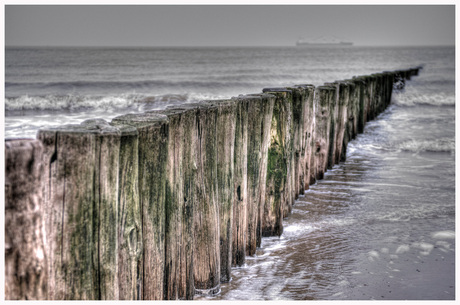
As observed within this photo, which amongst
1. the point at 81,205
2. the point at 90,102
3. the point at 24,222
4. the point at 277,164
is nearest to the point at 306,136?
the point at 277,164

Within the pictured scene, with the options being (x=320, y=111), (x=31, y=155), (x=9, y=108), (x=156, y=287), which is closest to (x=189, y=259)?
(x=156, y=287)

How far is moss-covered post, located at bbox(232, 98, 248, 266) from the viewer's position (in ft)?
11.2

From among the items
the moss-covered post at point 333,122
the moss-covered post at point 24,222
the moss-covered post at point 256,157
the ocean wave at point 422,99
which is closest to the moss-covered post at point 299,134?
the moss-covered post at point 256,157

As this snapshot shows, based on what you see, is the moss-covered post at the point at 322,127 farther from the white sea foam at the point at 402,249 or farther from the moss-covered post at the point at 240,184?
the moss-covered post at the point at 240,184

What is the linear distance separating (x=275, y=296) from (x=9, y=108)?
14472 millimetres

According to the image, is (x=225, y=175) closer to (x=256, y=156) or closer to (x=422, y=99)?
(x=256, y=156)

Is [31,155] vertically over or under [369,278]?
over

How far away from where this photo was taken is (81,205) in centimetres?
185

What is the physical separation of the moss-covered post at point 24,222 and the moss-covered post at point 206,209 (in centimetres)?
120

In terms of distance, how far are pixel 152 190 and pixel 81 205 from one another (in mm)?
508

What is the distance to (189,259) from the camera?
2.88m

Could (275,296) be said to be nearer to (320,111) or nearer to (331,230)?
(331,230)
